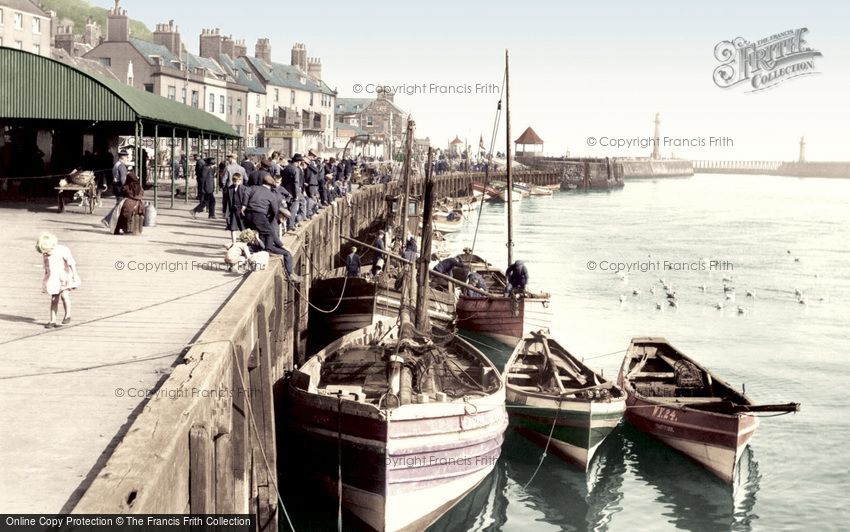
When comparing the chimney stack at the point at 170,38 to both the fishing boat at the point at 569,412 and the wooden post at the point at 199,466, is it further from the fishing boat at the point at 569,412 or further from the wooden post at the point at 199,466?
the wooden post at the point at 199,466

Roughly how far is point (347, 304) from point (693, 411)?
9782 millimetres

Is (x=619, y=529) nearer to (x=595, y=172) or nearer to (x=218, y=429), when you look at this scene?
(x=218, y=429)

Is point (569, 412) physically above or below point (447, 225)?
below

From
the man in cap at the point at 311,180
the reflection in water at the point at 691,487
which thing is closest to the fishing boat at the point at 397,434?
the reflection in water at the point at 691,487

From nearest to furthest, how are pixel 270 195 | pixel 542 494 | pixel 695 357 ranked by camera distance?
pixel 270 195 → pixel 542 494 → pixel 695 357

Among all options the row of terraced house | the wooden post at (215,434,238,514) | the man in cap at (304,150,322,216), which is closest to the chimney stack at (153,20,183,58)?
the row of terraced house

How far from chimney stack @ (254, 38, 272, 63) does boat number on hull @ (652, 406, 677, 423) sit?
89295 mm

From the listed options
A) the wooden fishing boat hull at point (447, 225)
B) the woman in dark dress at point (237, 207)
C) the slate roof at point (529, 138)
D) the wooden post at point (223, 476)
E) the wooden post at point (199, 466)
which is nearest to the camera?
the wooden post at point (199, 466)

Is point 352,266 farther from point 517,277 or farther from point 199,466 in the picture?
point 199,466

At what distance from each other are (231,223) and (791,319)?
28361 mm

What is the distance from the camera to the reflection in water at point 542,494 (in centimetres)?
1673

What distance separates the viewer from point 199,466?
7965 mm

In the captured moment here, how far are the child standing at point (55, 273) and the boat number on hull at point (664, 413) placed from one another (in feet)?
40.6

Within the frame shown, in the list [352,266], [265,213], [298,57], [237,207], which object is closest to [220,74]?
[298,57]
